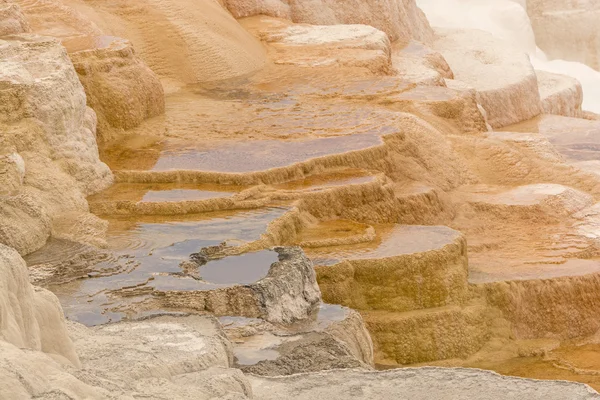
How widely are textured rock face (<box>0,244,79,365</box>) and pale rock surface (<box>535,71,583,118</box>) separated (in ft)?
41.5

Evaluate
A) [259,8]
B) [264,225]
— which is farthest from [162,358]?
[259,8]

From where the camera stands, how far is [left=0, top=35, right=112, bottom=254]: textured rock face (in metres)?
6.98

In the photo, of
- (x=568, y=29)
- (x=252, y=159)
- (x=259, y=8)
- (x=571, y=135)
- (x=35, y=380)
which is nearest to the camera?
(x=35, y=380)

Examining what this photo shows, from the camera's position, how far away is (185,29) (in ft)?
38.2

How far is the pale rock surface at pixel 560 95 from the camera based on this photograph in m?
16.3

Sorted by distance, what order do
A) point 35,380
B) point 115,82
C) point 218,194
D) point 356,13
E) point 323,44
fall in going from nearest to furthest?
1. point 35,380
2. point 218,194
3. point 115,82
4. point 323,44
5. point 356,13

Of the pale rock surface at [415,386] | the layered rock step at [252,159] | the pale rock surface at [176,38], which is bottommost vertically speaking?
the layered rock step at [252,159]

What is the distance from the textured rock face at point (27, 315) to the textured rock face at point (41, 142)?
2672mm

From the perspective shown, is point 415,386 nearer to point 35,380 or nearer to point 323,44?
point 35,380

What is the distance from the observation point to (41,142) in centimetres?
770

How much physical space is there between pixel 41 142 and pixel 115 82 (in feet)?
6.59

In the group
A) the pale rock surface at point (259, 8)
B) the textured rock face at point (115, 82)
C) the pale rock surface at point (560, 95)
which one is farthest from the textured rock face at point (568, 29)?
the textured rock face at point (115, 82)

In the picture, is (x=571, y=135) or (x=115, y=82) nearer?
(x=115, y=82)

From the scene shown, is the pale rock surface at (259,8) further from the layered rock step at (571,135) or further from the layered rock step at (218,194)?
the layered rock step at (218,194)
